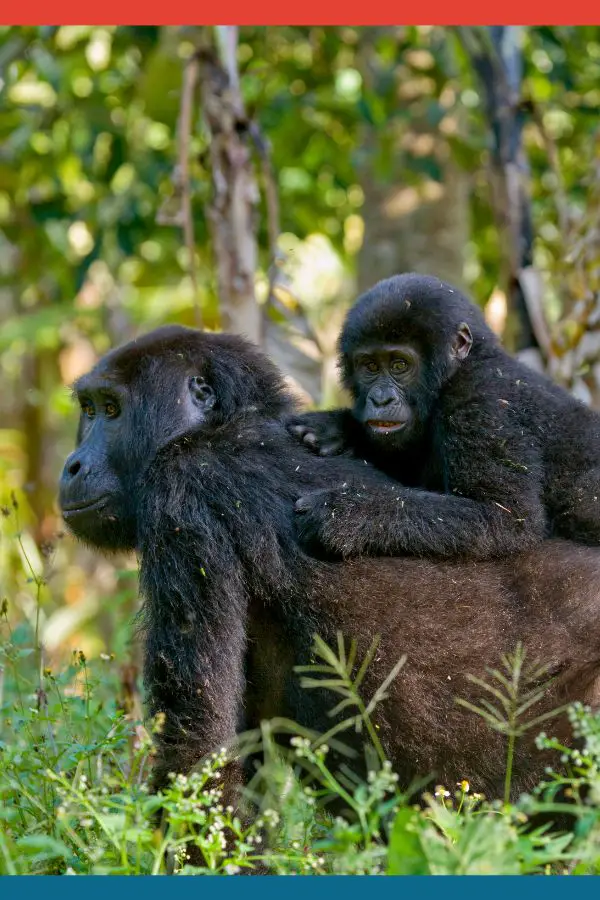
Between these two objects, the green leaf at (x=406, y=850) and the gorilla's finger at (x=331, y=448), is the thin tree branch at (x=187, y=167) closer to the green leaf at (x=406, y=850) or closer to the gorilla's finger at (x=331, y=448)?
the gorilla's finger at (x=331, y=448)

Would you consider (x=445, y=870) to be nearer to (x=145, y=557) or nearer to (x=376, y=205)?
(x=145, y=557)

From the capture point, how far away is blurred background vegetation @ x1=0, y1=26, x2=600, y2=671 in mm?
5840

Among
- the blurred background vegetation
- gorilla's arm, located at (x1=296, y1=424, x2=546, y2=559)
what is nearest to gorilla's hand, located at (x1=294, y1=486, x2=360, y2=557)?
gorilla's arm, located at (x1=296, y1=424, x2=546, y2=559)

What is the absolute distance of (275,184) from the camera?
6.63 m

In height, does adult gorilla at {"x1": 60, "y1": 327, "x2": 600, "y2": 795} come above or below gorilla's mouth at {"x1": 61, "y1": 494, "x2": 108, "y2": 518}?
below

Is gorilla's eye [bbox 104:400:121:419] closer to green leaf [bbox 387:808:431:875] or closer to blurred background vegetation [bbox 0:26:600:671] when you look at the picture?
blurred background vegetation [bbox 0:26:600:671]

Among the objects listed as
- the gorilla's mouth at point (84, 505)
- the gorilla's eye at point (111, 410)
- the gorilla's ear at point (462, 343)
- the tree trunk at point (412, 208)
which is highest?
the tree trunk at point (412, 208)

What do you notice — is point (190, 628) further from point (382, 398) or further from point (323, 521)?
point (382, 398)

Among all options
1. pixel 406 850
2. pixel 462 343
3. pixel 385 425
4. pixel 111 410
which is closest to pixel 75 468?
pixel 111 410

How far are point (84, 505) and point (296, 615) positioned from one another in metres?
0.85

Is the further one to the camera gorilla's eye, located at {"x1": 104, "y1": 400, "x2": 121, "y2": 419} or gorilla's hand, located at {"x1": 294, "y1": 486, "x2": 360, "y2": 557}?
gorilla's eye, located at {"x1": 104, "y1": 400, "x2": 121, "y2": 419}

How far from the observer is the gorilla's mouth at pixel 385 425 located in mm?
3893

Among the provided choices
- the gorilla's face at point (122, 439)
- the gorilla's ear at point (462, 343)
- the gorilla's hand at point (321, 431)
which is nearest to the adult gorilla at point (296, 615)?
the gorilla's face at point (122, 439)

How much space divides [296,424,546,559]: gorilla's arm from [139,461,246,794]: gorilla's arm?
0.31 meters
